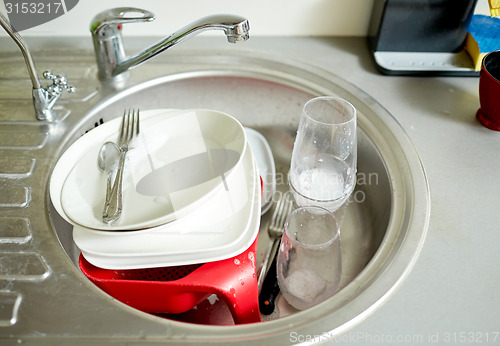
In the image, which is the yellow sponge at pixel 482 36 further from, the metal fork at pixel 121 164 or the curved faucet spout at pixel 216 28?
the metal fork at pixel 121 164

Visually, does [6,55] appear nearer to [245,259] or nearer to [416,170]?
[245,259]

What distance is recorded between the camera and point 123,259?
0.58 m

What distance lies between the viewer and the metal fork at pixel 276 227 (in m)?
0.71

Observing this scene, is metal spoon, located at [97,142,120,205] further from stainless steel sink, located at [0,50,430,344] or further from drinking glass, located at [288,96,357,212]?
drinking glass, located at [288,96,357,212]

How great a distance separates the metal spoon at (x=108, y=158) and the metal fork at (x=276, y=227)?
265mm

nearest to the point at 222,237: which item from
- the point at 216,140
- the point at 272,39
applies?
the point at 216,140

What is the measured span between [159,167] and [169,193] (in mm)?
63

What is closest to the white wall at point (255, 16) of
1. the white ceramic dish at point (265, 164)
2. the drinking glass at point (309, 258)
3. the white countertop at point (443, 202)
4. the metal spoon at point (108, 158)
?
the white countertop at point (443, 202)

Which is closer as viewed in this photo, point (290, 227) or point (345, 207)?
point (290, 227)

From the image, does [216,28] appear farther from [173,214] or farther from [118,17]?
[173,214]

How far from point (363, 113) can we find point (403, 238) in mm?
264

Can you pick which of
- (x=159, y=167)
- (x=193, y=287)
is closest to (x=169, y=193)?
(x=159, y=167)

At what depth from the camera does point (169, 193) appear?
69 centimetres

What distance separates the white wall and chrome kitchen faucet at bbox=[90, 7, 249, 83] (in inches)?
5.6
